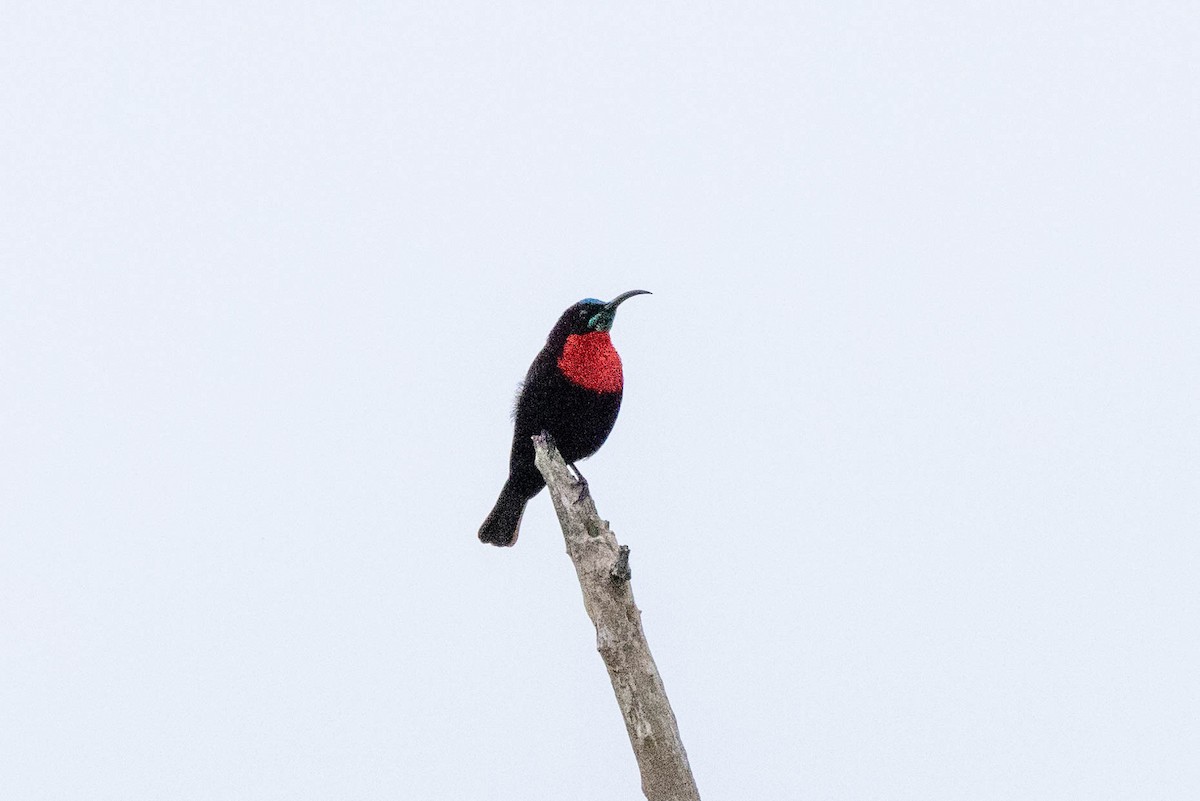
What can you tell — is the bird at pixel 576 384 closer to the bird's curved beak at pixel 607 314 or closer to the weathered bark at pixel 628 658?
the bird's curved beak at pixel 607 314

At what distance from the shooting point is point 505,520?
8.55 m

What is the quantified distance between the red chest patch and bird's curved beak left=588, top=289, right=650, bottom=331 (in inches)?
1.4

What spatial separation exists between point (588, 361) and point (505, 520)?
1325mm

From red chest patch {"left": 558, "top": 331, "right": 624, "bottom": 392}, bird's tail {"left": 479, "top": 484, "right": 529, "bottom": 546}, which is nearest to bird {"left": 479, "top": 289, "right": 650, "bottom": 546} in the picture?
red chest patch {"left": 558, "top": 331, "right": 624, "bottom": 392}

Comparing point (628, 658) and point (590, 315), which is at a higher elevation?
point (590, 315)

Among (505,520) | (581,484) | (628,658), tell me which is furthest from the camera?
(505,520)

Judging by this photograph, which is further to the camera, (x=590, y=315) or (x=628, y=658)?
(x=590, y=315)

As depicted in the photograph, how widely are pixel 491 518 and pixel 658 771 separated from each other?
3.52 metres

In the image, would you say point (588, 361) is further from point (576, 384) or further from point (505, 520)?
point (505, 520)

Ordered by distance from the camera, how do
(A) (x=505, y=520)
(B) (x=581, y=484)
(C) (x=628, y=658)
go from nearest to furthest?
1. (C) (x=628, y=658)
2. (B) (x=581, y=484)
3. (A) (x=505, y=520)

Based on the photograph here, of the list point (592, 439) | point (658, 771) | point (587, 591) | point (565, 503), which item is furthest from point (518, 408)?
point (658, 771)

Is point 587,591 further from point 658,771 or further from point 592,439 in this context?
point 592,439

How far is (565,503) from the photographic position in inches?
233

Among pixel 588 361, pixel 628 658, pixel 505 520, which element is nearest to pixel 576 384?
pixel 588 361
